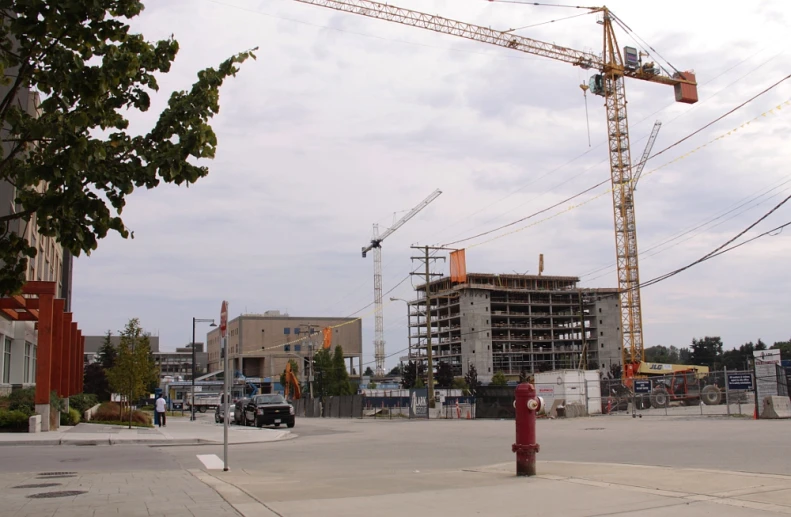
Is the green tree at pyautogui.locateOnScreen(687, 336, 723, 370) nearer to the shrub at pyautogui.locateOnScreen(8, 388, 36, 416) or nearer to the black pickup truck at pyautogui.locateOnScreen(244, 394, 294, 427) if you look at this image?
the black pickup truck at pyautogui.locateOnScreen(244, 394, 294, 427)

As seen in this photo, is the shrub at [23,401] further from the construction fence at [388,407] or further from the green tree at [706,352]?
the green tree at [706,352]

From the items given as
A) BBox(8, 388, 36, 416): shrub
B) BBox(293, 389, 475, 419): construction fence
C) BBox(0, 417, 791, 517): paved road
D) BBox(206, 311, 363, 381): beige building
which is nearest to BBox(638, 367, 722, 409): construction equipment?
BBox(293, 389, 475, 419): construction fence

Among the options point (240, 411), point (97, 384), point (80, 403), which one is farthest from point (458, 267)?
point (97, 384)

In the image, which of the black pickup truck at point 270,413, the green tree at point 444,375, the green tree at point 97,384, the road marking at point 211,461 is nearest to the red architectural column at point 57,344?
the black pickup truck at point 270,413

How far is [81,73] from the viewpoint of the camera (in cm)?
664

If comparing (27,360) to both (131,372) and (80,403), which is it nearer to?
(80,403)

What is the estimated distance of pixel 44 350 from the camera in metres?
26.8

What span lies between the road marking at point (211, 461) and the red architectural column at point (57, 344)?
14.6 meters

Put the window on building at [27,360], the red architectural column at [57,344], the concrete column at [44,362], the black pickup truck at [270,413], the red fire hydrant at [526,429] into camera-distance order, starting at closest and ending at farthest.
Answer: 1. the red fire hydrant at [526,429]
2. the concrete column at [44,362]
3. the red architectural column at [57,344]
4. the black pickup truck at [270,413]
5. the window on building at [27,360]

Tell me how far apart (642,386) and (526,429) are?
102ft

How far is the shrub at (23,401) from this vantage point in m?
26.5

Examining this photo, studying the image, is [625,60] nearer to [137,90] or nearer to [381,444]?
[381,444]

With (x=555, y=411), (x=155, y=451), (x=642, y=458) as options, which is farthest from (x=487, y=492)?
(x=555, y=411)

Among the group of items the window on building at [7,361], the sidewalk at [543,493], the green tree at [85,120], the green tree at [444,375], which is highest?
the green tree at [85,120]
